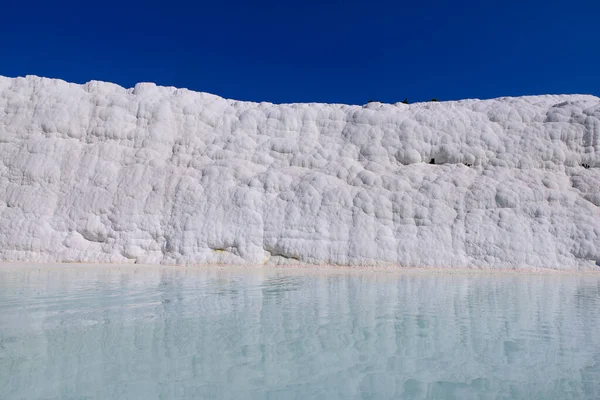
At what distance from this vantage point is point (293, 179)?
22.2 metres

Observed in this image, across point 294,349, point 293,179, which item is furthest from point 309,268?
point 294,349

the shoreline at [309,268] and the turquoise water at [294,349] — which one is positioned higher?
the turquoise water at [294,349]

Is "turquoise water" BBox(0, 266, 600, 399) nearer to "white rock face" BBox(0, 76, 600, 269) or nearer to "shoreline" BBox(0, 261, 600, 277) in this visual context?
"shoreline" BBox(0, 261, 600, 277)

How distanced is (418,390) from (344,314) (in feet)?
10.7

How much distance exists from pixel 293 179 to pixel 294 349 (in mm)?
17552

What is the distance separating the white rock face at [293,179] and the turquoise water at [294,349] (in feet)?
38.4

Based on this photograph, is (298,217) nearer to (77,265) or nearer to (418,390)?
(77,265)

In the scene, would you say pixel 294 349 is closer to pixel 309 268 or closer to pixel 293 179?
pixel 309 268

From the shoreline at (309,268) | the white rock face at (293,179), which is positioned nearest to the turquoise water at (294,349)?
the shoreline at (309,268)

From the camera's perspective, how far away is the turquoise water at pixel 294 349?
3.76 m

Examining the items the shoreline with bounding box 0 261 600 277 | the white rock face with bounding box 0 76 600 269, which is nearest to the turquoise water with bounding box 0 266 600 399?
the shoreline with bounding box 0 261 600 277

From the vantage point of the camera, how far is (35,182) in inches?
868

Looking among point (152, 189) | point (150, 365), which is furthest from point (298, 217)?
point (150, 365)

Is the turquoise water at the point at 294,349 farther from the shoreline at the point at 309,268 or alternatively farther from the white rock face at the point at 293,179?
the white rock face at the point at 293,179
